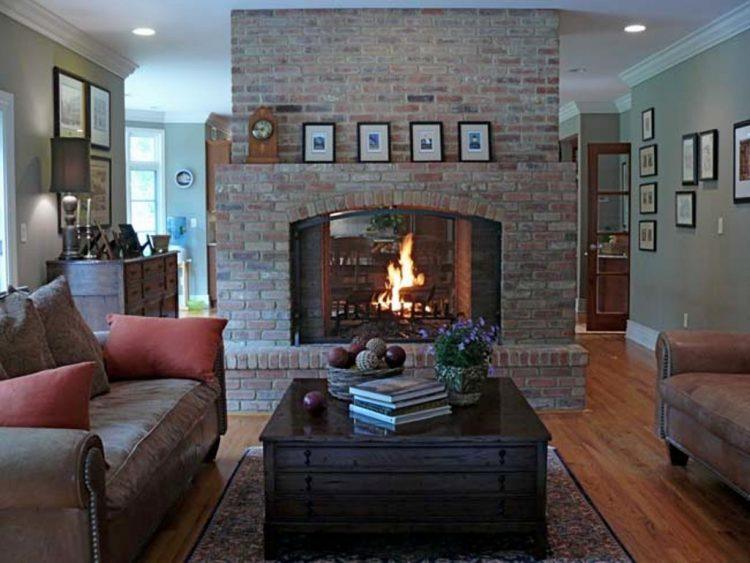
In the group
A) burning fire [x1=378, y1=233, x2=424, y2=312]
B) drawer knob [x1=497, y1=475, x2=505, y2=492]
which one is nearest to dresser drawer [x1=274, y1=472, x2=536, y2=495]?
drawer knob [x1=497, y1=475, x2=505, y2=492]

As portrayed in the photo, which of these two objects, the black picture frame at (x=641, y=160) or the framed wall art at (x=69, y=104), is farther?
the black picture frame at (x=641, y=160)

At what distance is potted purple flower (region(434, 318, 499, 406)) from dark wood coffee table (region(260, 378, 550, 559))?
1.12ft

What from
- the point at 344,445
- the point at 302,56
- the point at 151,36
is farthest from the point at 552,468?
the point at 151,36

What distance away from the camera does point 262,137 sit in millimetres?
5492

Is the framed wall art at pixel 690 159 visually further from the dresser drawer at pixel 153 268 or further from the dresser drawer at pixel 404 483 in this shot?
the dresser drawer at pixel 404 483

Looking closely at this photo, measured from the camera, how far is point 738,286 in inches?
231

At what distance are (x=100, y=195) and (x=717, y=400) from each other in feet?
17.0

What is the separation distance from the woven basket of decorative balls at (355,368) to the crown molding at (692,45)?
12.0 ft

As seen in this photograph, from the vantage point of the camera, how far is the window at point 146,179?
1094cm

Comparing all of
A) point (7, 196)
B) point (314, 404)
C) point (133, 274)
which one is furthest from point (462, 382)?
point (133, 274)

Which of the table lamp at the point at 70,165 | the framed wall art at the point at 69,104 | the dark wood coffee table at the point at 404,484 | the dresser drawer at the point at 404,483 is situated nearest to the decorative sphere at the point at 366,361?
the dark wood coffee table at the point at 404,484

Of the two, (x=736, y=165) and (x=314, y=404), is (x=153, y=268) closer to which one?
(x=314, y=404)

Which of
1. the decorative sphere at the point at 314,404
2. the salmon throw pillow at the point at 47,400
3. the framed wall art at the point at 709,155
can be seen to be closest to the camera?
the salmon throw pillow at the point at 47,400

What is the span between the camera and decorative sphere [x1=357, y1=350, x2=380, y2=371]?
3438 mm
